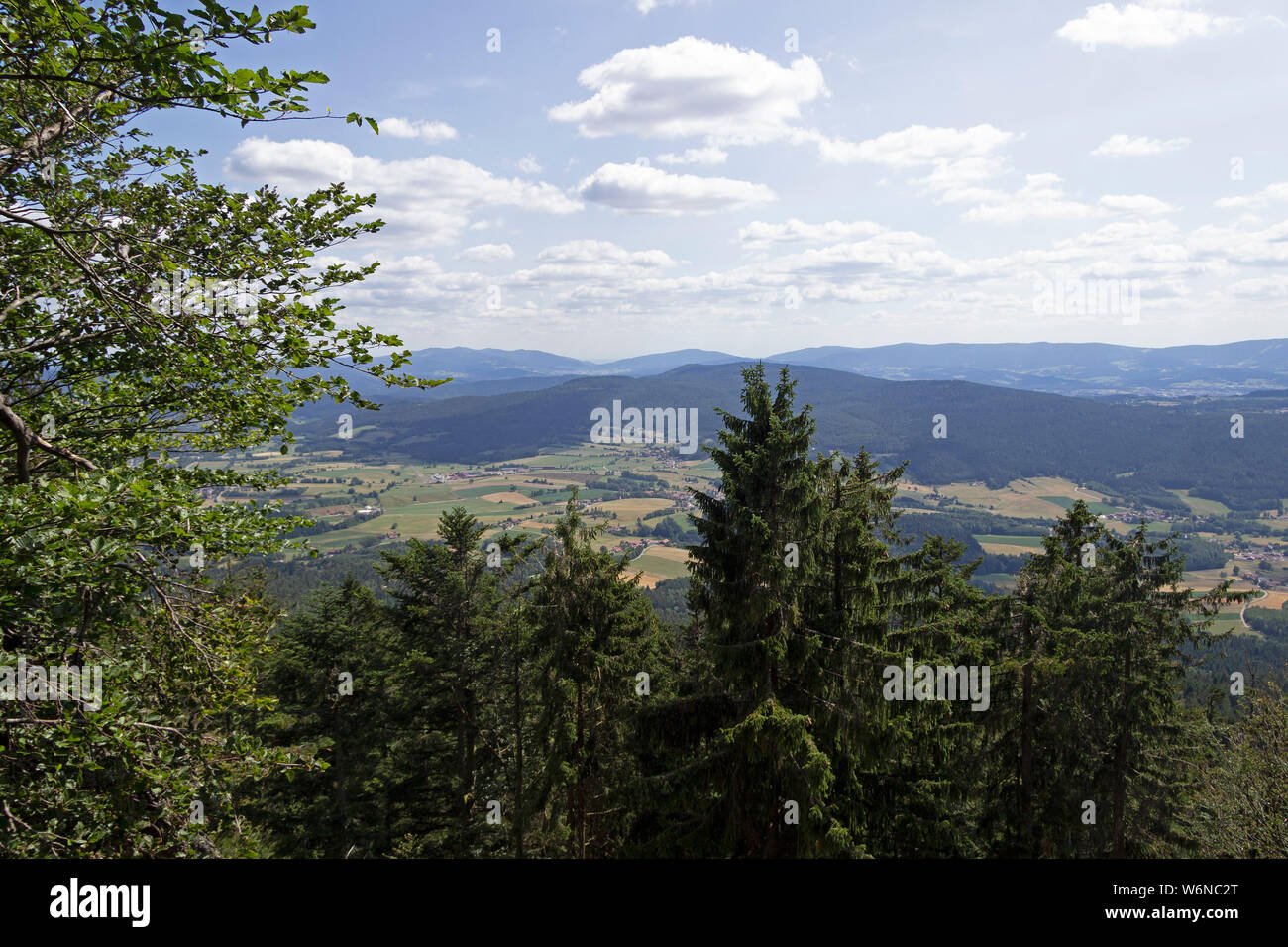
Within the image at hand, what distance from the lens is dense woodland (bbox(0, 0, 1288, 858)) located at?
429 cm

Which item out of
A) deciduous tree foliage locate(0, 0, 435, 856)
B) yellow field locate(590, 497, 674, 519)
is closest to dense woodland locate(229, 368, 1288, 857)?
deciduous tree foliage locate(0, 0, 435, 856)

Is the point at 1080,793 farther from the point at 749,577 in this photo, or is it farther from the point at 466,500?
the point at 466,500

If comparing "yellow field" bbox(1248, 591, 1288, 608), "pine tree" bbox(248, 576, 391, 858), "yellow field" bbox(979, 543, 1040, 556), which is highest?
"pine tree" bbox(248, 576, 391, 858)

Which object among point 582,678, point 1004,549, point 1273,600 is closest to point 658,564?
point 1004,549

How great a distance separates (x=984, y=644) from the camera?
623 inches

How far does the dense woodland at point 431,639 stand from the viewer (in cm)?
429

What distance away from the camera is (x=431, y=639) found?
17.3m

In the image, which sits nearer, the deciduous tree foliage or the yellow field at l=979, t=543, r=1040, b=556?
the deciduous tree foliage

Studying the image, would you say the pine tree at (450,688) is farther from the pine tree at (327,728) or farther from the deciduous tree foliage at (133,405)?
the deciduous tree foliage at (133,405)

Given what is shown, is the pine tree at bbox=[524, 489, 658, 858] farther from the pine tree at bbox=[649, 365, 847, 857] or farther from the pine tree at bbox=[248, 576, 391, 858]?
the pine tree at bbox=[248, 576, 391, 858]

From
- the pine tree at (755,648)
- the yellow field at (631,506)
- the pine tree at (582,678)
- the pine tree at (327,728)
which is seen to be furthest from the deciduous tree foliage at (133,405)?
the yellow field at (631,506)
